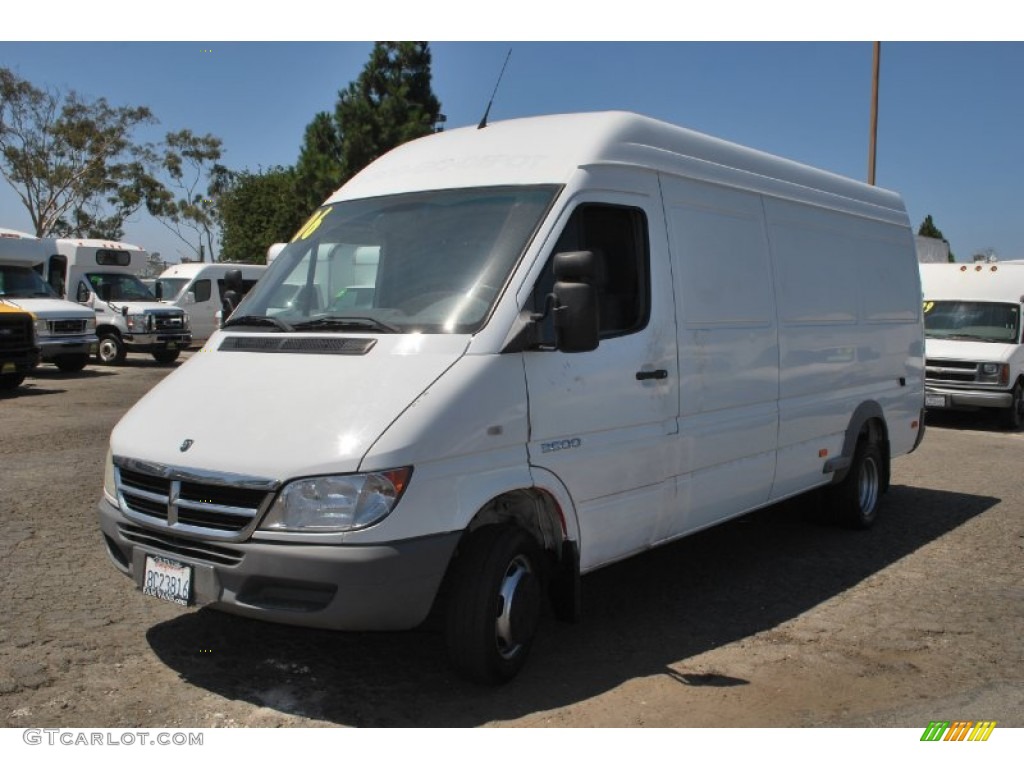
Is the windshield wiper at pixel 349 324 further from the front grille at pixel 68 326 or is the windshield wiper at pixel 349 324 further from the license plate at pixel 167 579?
the front grille at pixel 68 326

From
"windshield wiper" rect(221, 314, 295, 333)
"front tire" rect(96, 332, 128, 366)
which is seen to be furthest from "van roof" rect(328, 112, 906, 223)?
"front tire" rect(96, 332, 128, 366)

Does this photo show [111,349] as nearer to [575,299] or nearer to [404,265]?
[404,265]

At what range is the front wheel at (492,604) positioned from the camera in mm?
4410

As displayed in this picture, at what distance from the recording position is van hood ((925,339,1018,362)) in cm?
1541

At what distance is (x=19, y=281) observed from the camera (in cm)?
1950

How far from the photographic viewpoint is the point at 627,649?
5262mm

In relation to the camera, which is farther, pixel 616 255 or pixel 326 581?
pixel 616 255

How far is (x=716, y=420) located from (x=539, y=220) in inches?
74.0

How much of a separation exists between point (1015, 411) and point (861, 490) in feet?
29.2

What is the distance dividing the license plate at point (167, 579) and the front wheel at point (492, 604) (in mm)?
1164

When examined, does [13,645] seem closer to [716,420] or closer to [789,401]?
[716,420]

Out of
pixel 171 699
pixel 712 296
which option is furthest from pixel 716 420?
pixel 171 699

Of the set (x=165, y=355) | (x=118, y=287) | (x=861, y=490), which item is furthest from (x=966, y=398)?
(x=118, y=287)

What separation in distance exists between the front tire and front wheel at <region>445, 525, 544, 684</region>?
66.2 feet
